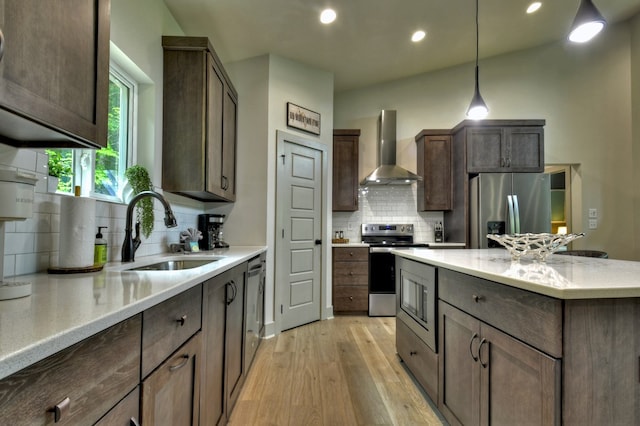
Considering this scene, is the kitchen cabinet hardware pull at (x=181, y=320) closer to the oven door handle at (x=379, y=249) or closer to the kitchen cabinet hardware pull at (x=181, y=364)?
the kitchen cabinet hardware pull at (x=181, y=364)

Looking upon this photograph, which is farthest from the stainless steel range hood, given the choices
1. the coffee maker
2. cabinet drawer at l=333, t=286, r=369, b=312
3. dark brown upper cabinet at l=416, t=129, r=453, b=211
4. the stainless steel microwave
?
the coffee maker

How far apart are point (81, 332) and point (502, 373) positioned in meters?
1.33

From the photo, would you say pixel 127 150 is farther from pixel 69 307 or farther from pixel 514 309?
pixel 514 309

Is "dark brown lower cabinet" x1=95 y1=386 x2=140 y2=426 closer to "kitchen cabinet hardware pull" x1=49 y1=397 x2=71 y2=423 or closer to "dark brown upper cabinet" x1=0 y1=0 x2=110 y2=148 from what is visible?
"kitchen cabinet hardware pull" x1=49 y1=397 x2=71 y2=423

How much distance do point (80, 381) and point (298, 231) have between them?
290 cm

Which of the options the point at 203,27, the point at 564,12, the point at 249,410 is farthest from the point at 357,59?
the point at 249,410

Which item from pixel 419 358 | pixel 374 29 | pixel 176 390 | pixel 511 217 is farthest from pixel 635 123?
pixel 176 390

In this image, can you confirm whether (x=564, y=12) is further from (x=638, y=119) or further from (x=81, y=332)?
(x=81, y=332)

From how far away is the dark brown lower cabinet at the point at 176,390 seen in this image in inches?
Result: 31.1

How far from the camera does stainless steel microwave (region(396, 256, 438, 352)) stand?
1804mm

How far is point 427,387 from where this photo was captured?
1.90 metres

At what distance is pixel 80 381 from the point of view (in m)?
0.55

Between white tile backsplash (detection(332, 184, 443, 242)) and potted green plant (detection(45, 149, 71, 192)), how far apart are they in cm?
340

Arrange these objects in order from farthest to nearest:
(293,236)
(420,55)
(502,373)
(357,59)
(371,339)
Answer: (420,55), (357,59), (293,236), (371,339), (502,373)
